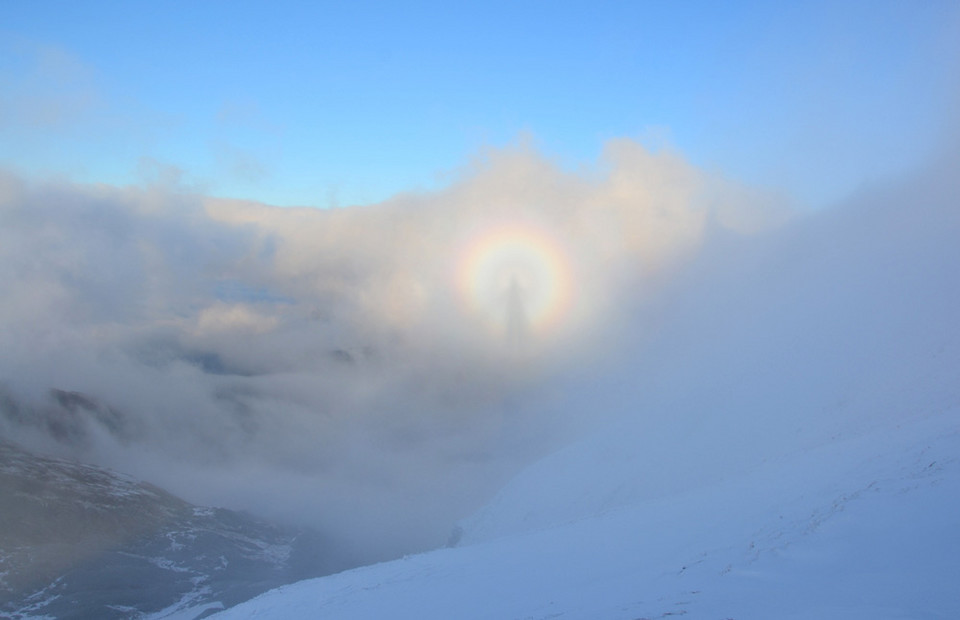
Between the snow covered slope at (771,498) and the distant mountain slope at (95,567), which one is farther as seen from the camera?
the distant mountain slope at (95,567)

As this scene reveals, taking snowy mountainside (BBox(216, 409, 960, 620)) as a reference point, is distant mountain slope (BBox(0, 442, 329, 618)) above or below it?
above

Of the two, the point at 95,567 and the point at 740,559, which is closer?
the point at 740,559

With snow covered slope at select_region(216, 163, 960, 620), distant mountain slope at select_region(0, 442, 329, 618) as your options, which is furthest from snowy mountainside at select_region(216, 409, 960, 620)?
distant mountain slope at select_region(0, 442, 329, 618)

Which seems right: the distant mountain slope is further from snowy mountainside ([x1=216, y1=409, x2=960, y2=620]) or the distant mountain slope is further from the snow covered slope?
snowy mountainside ([x1=216, y1=409, x2=960, y2=620])

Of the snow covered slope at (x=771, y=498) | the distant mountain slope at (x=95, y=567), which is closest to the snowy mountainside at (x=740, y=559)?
the snow covered slope at (x=771, y=498)

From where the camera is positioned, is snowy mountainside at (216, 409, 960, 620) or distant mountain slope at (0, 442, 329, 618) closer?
snowy mountainside at (216, 409, 960, 620)

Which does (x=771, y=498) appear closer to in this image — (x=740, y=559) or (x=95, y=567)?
(x=740, y=559)

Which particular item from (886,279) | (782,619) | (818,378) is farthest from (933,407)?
→ (886,279)

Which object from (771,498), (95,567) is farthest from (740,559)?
(95,567)

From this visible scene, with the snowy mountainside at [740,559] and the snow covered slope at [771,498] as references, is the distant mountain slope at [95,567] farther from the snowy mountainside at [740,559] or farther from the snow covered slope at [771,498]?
the snowy mountainside at [740,559]

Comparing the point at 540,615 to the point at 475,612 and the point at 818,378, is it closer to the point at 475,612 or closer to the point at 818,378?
the point at 475,612

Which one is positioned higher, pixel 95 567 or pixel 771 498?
pixel 95 567

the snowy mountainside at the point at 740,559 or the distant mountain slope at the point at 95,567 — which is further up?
the distant mountain slope at the point at 95,567
